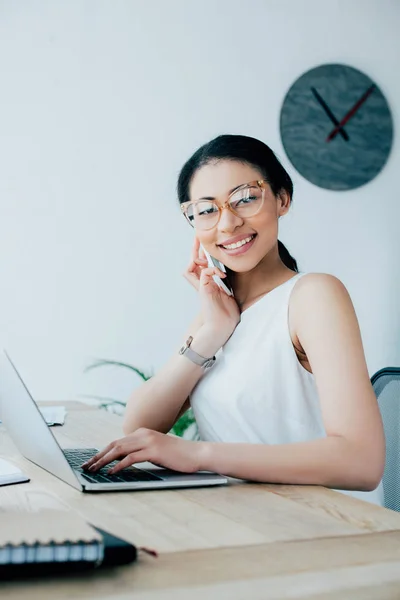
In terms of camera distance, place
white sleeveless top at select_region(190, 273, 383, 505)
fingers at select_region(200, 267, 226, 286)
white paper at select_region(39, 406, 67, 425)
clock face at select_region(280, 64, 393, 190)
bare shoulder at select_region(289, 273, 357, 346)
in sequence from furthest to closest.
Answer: clock face at select_region(280, 64, 393, 190), white paper at select_region(39, 406, 67, 425), fingers at select_region(200, 267, 226, 286), white sleeveless top at select_region(190, 273, 383, 505), bare shoulder at select_region(289, 273, 357, 346)

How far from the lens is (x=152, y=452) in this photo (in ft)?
3.47

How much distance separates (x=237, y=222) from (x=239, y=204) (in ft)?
0.13

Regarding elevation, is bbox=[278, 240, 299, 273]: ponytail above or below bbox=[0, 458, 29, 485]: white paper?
above

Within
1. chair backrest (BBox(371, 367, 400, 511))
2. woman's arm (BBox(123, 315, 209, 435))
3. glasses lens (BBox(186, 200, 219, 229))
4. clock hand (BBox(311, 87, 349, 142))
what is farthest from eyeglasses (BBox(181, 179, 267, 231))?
clock hand (BBox(311, 87, 349, 142))

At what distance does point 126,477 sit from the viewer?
1033 millimetres

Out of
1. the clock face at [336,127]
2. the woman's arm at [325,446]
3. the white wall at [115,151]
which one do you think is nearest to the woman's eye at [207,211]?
the woman's arm at [325,446]

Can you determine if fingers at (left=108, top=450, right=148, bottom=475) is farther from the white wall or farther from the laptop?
the white wall

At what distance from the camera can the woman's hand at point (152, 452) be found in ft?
3.46

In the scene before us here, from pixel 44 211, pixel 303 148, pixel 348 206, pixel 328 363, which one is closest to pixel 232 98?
pixel 303 148

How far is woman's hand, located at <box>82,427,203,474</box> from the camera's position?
1.05 metres

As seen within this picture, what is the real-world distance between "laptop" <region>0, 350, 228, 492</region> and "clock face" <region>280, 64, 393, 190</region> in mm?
2554

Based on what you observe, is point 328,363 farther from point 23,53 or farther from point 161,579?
point 23,53

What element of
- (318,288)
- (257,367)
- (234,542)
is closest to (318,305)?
(318,288)

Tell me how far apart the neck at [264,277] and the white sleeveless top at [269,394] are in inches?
4.8
